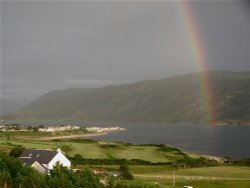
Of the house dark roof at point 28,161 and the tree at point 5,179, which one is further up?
the house dark roof at point 28,161

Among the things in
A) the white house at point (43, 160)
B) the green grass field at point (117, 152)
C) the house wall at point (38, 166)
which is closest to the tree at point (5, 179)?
the white house at point (43, 160)

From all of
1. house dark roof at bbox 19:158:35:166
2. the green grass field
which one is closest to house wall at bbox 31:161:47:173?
house dark roof at bbox 19:158:35:166

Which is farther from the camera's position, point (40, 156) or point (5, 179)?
point (40, 156)

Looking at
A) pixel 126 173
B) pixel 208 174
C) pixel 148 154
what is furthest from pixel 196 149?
pixel 126 173

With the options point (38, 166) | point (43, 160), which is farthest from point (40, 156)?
point (38, 166)

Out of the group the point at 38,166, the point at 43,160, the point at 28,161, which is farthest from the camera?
the point at 28,161

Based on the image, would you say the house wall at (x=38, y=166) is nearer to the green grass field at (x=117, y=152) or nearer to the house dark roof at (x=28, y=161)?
the house dark roof at (x=28, y=161)

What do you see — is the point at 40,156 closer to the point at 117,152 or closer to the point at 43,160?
the point at 43,160

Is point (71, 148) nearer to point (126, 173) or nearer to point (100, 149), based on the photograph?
point (100, 149)

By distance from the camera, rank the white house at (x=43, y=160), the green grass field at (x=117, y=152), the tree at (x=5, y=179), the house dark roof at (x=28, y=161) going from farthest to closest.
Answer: the green grass field at (x=117, y=152) → the house dark roof at (x=28, y=161) → the white house at (x=43, y=160) → the tree at (x=5, y=179)

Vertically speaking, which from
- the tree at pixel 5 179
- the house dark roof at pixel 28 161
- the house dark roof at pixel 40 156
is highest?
the house dark roof at pixel 40 156

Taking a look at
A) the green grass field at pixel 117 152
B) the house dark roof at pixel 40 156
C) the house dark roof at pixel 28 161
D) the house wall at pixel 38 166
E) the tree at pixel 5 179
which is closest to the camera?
the tree at pixel 5 179

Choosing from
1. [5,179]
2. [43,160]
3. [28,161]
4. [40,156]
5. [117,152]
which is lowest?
[5,179]

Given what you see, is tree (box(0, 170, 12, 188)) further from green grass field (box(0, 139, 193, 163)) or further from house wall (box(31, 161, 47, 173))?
green grass field (box(0, 139, 193, 163))
